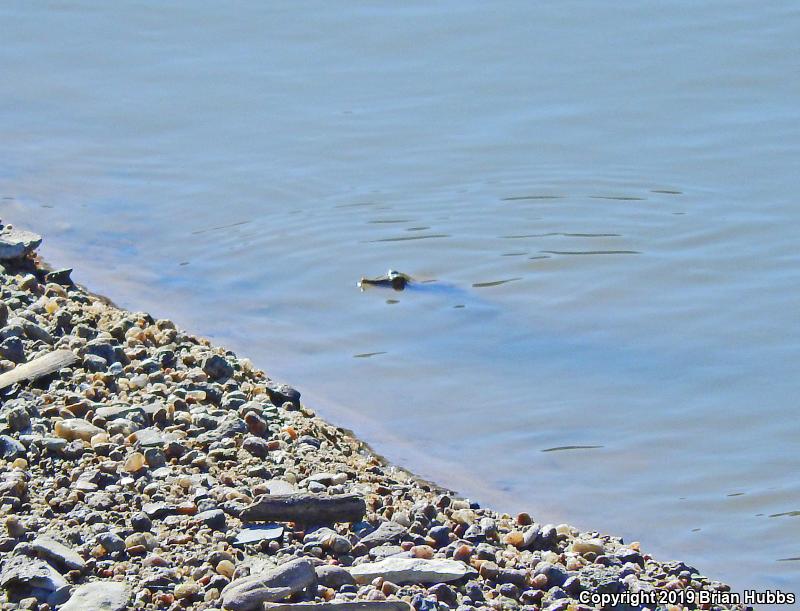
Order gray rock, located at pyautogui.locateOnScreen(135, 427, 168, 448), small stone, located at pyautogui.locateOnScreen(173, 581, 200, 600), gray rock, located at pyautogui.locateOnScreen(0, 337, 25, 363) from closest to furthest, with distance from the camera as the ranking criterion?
small stone, located at pyautogui.locateOnScreen(173, 581, 200, 600)
gray rock, located at pyautogui.locateOnScreen(135, 427, 168, 448)
gray rock, located at pyautogui.locateOnScreen(0, 337, 25, 363)

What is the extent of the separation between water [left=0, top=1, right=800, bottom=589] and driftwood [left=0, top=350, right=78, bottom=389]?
138 centimetres

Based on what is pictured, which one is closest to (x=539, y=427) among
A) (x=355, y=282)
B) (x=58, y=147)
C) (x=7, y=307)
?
(x=355, y=282)

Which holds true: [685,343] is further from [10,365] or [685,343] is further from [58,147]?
[58,147]

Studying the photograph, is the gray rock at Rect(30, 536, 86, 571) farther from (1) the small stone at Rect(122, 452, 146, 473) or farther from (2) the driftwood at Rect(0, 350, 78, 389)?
Answer: (2) the driftwood at Rect(0, 350, 78, 389)

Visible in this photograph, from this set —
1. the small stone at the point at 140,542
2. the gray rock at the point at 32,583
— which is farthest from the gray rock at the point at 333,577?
the gray rock at the point at 32,583

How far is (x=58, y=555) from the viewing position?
384cm

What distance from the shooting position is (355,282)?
25.9 ft

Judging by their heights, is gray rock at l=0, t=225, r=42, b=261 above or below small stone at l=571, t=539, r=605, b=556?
above

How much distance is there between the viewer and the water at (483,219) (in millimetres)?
5898

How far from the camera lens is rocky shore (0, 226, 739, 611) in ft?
12.4

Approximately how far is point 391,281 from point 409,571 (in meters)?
3.96

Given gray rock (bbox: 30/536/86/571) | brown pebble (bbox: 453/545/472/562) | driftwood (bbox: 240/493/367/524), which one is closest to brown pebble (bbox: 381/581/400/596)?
brown pebble (bbox: 453/545/472/562)

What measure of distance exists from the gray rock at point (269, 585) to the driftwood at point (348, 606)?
0.13 feet

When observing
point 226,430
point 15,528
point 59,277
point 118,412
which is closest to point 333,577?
point 15,528
